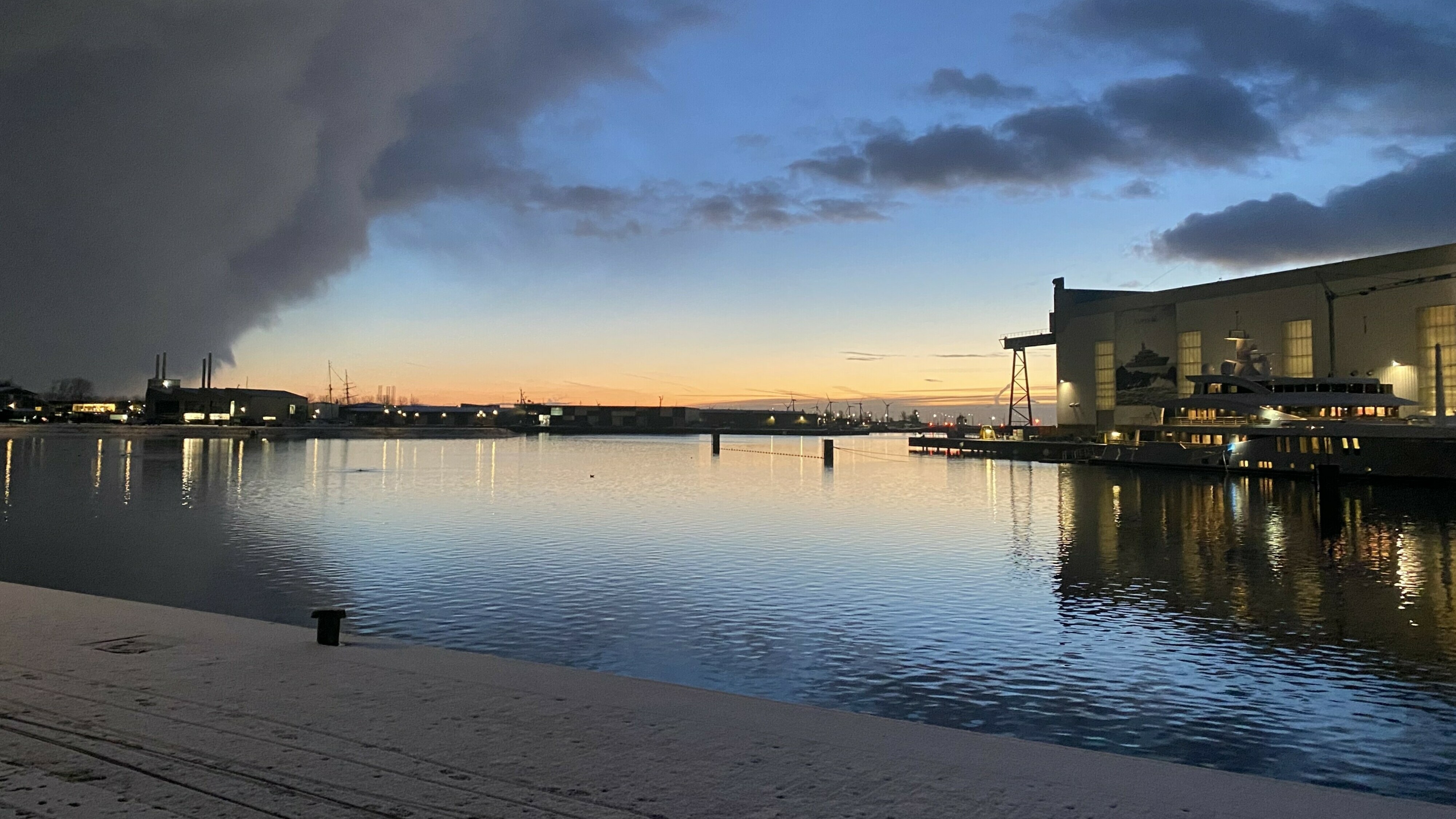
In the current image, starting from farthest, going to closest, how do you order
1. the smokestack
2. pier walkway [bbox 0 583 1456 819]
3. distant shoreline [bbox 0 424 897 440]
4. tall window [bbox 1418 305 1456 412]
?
1. distant shoreline [bbox 0 424 897 440]
2. tall window [bbox 1418 305 1456 412]
3. the smokestack
4. pier walkway [bbox 0 583 1456 819]

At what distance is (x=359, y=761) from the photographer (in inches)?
266

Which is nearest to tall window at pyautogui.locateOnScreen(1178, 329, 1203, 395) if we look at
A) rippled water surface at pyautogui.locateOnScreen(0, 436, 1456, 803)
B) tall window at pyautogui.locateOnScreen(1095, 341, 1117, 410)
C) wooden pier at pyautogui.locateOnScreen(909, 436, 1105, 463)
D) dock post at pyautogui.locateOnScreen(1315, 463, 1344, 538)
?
tall window at pyautogui.locateOnScreen(1095, 341, 1117, 410)

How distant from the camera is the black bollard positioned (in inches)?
443

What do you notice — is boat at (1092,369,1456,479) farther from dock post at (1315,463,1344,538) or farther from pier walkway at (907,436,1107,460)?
dock post at (1315,463,1344,538)

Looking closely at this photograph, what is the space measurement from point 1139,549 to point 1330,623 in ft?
36.6

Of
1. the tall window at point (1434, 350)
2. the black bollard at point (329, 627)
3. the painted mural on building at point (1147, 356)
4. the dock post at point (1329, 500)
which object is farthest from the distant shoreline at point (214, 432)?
the tall window at point (1434, 350)

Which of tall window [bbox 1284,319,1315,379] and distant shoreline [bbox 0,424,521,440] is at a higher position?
tall window [bbox 1284,319,1315,379]

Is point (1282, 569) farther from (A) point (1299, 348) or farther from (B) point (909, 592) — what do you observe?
(A) point (1299, 348)

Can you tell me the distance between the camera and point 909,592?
20.1 m

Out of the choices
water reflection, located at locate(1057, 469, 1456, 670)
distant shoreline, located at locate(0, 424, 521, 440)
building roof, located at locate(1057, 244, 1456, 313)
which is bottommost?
water reflection, located at locate(1057, 469, 1456, 670)

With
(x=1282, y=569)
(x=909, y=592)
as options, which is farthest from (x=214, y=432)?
(x=1282, y=569)

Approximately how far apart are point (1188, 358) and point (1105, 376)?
12858mm

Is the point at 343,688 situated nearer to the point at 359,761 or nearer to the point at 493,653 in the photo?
the point at 359,761

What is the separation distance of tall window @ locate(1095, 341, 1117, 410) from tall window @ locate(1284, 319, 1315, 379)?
894 inches
